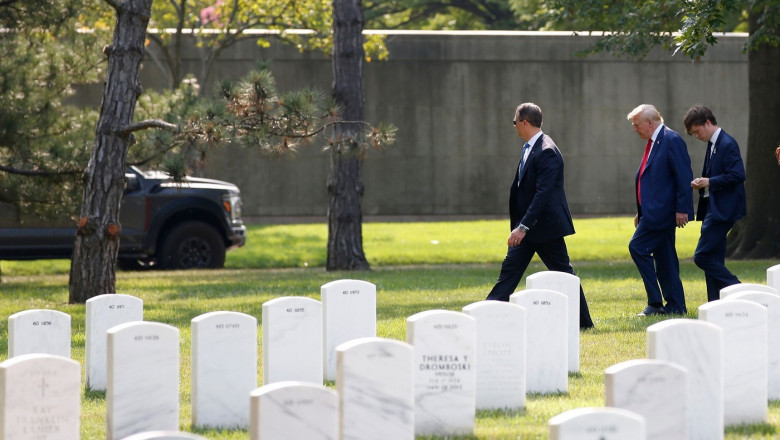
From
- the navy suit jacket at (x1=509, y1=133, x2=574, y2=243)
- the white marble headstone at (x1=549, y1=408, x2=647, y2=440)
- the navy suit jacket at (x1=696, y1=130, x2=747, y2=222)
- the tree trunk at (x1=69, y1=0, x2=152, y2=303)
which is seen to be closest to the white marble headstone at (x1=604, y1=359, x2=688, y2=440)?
the white marble headstone at (x1=549, y1=408, x2=647, y2=440)

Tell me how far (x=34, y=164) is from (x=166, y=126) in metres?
3.91

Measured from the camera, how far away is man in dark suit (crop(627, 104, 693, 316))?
10992mm

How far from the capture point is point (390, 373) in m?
5.80

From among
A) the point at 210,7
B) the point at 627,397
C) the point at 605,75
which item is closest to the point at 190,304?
the point at 627,397

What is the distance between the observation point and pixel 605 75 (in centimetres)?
2778

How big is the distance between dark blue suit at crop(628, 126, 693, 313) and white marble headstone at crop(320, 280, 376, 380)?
3.39 metres

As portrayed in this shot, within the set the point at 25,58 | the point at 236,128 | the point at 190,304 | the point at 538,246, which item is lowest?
the point at 190,304

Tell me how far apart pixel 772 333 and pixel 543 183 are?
309 cm

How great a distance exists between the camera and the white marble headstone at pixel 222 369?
22.6 feet

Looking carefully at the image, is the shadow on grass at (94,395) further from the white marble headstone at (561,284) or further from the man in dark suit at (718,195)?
the man in dark suit at (718,195)

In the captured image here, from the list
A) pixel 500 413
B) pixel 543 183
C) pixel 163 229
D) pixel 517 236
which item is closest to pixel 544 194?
pixel 543 183

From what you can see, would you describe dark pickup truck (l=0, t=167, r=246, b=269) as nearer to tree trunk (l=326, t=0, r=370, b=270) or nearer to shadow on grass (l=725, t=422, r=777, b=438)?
tree trunk (l=326, t=0, r=370, b=270)

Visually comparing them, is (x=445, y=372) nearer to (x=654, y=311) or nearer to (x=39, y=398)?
(x=39, y=398)

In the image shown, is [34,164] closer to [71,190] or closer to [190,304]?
[71,190]
